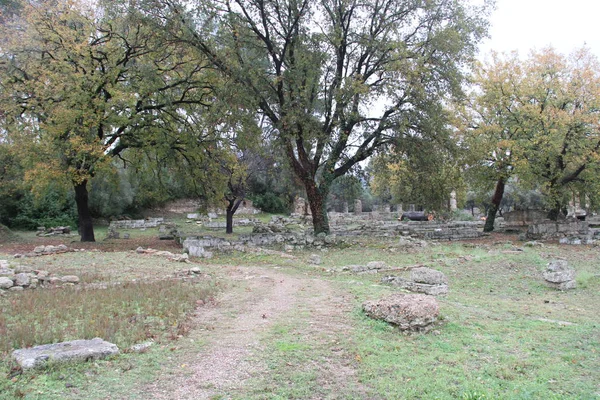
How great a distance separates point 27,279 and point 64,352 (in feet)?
17.9

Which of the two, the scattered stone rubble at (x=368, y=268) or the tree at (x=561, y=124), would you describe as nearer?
the scattered stone rubble at (x=368, y=268)

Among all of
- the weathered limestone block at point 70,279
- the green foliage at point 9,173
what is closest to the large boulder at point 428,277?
the weathered limestone block at point 70,279

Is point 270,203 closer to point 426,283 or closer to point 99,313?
point 426,283

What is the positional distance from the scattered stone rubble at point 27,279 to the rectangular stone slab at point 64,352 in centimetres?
472

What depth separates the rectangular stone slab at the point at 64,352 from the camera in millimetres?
4430

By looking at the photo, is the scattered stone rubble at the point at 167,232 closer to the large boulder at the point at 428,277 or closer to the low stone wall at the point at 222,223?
the low stone wall at the point at 222,223

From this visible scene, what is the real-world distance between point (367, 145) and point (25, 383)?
17494 millimetres

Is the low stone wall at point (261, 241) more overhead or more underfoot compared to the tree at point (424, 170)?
more underfoot

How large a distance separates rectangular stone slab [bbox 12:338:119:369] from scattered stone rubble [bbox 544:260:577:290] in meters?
10.7

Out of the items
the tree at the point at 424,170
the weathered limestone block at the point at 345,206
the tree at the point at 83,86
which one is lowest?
the weathered limestone block at the point at 345,206

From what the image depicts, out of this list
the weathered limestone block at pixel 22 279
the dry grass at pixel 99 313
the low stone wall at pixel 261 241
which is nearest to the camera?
the dry grass at pixel 99 313

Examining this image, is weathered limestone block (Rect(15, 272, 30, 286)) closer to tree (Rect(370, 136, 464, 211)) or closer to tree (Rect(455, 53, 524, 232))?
tree (Rect(370, 136, 464, 211))

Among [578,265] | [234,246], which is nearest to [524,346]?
[578,265]

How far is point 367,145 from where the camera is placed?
65.5 ft
